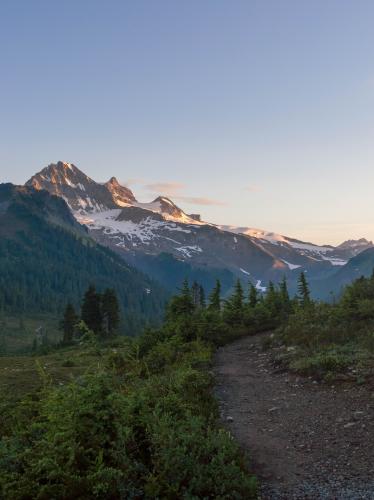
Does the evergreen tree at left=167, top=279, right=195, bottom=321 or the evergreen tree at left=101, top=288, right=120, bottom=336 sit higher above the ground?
the evergreen tree at left=167, top=279, right=195, bottom=321

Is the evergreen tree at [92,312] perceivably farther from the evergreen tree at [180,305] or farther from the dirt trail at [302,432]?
the dirt trail at [302,432]

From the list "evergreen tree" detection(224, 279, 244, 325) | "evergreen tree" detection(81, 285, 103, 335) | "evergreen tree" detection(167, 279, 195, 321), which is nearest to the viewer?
"evergreen tree" detection(224, 279, 244, 325)

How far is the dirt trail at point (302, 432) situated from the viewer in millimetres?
7910

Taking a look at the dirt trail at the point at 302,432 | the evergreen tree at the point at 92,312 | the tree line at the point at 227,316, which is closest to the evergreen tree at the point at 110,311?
the evergreen tree at the point at 92,312

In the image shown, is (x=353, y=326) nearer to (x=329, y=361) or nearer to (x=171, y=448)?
(x=329, y=361)

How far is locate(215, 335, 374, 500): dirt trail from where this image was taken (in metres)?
7.91

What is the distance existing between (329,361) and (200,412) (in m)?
6.25

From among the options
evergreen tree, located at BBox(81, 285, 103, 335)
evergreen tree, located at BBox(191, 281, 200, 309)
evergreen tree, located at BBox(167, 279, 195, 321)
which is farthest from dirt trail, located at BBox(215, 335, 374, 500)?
evergreen tree, located at BBox(81, 285, 103, 335)

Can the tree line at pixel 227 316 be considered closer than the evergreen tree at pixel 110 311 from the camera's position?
Yes

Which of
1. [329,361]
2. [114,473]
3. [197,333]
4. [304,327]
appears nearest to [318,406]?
[329,361]

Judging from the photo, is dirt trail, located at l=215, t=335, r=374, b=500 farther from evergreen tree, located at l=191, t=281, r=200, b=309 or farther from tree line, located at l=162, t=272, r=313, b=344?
evergreen tree, located at l=191, t=281, r=200, b=309

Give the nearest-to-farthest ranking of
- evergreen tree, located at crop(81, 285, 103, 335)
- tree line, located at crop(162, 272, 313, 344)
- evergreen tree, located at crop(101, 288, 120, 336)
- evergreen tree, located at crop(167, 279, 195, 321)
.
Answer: tree line, located at crop(162, 272, 313, 344)
evergreen tree, located at crop(167, 279, 195, 321)
evergreen tree, located at crop(81, 285, 103, 335)
evergreen tree, located at crop(101, 288, 120, 336)

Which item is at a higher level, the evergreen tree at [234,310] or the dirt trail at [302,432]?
the evergreen tree at [234,310]

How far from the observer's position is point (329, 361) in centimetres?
1513
